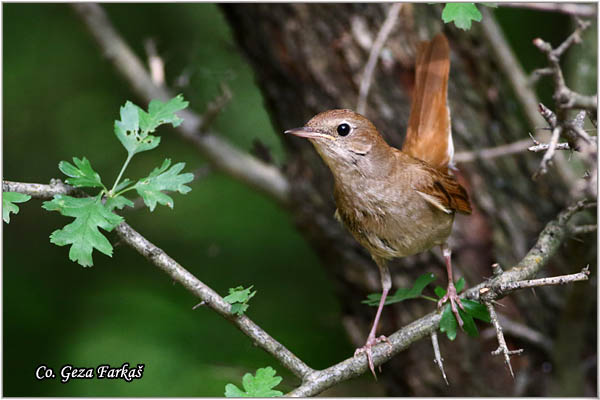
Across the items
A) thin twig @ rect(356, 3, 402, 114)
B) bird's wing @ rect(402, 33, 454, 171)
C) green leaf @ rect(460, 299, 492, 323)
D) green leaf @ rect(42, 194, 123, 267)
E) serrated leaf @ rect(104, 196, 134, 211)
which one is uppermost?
thin twig @ rect(356, 3, 402, 114)

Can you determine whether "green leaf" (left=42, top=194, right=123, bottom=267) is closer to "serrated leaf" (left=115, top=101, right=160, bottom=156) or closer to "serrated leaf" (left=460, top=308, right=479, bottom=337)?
"serrated leaf" (left=115, top=101, right=160, bottom=156)

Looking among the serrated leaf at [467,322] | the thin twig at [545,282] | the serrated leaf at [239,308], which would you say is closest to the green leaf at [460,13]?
the thin twig at [545,282]

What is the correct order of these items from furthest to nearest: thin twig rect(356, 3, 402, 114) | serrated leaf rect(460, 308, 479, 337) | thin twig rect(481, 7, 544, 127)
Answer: thin twig rect(481, 7, 544, 127) → thin twig rect(356, 3, 402, 114) → serrated leaf rect(460, 308, 479, 337)

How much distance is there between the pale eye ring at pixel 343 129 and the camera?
3046 millimetres

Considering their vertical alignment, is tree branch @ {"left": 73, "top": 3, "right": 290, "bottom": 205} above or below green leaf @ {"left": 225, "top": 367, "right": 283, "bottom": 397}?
above

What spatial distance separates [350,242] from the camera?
4.53 meters

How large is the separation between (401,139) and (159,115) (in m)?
2.16

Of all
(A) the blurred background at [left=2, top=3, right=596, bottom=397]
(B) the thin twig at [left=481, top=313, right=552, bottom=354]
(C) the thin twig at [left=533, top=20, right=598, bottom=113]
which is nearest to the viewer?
(C) the thin twig at [left=533, top=20, right=598, bottom=113]

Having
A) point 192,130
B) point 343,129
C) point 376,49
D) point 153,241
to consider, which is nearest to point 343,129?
point 343,129

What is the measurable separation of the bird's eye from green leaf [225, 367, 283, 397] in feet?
4.11

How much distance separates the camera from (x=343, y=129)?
3057 millimetres

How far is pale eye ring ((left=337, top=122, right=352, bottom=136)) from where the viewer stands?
305 cm

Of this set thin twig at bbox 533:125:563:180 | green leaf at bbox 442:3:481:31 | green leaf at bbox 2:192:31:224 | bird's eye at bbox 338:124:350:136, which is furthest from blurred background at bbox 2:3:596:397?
thin twig at bbox 533:125:563:180

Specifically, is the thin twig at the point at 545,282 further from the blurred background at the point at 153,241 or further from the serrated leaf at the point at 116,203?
the blurred background at the point at 153,241
